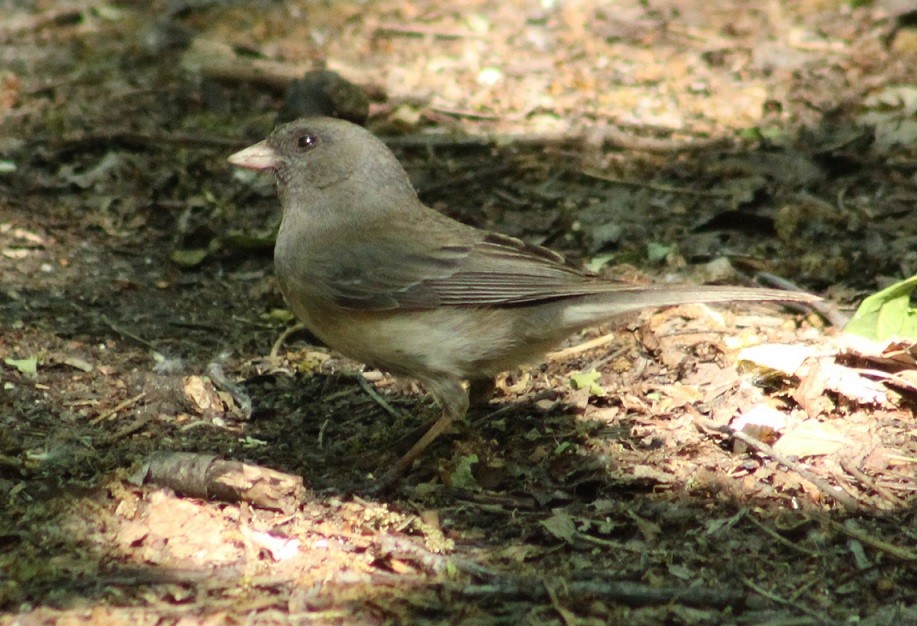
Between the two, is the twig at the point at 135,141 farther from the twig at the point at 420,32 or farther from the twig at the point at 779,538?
the twig at the point at 779,538

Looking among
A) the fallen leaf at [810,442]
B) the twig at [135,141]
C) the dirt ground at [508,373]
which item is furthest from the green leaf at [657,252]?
the twig at [135,141]

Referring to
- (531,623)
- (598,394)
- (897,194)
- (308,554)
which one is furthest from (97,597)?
(897,194)

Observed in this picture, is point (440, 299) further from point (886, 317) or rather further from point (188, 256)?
point (188, 256)

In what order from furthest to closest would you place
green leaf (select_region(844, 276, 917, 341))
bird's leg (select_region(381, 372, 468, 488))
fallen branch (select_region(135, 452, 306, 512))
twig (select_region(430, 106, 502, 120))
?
twig (select_region(430, 106, 502, 120)) → green leaf (select_region(844, 276, 917, 341)) → bird's leg (select_region(381, 372, 468, 488)) → fallen branch (select_region(135, 452, 306, 512))

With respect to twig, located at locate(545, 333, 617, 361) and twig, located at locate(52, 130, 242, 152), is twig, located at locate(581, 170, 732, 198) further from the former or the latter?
twig, located at locate(52, 130, 242, 152)

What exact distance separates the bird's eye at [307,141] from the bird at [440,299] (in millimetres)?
451

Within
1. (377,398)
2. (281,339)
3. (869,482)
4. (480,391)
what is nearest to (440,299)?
(480,391)

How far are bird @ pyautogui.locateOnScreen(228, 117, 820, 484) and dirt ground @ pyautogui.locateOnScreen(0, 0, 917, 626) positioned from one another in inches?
12.5

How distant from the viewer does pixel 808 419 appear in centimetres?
470

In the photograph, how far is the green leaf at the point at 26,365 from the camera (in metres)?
5.21

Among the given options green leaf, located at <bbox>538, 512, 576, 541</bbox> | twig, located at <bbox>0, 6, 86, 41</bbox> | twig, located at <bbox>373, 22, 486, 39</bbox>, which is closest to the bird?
green leaf, located at <bbox>538, 512, 576, 541</bbox>

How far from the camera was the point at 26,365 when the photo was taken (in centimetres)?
525

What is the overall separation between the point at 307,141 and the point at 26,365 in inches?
63.9

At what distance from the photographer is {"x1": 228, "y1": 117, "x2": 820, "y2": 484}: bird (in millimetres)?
4941
